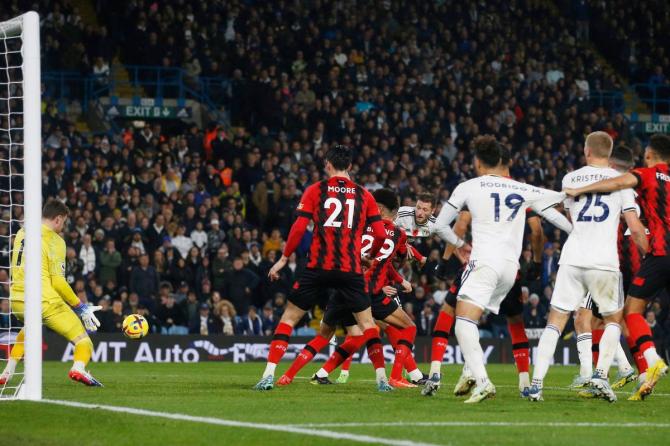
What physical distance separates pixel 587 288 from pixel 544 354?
0.75 meters

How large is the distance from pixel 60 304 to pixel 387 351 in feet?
40.2

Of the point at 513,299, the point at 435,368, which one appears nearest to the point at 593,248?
the point at 513,299

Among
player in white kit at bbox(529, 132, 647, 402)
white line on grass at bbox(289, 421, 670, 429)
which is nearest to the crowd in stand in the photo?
player in white kit at bbox(529, 132, 647, 402)

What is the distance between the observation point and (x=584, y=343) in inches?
538

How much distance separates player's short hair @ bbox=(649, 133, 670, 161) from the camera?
11.5 meters

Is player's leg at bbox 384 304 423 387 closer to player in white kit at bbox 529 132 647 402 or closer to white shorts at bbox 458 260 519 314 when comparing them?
player in white kit at bbox 529 132 647 402

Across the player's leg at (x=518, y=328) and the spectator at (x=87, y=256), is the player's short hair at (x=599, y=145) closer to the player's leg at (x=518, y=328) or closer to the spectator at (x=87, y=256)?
the player's leg at (x=518, y=328)

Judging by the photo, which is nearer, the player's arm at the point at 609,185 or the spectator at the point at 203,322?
the player's arm at the point at 609,185

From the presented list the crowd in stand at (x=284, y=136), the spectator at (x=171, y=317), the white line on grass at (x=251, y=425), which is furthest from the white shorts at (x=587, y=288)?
the spectator at (x=171, y=317)

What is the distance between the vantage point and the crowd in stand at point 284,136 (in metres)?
24.0

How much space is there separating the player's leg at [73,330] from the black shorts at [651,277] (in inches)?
215

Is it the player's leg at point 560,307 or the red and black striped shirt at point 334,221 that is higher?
the red and black striped shirt at point 334,221

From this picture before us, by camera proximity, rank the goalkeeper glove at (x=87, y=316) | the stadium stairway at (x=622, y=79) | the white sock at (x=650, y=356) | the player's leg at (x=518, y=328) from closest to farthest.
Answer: the white sock at (x=650, y=356)
the player's leg at (x=518, y=328)
the goalkeeper glove at (x=87, y=316)
the stadium stairway at (x=622, y=79)

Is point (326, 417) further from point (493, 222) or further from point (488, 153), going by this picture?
point (488, 153)
